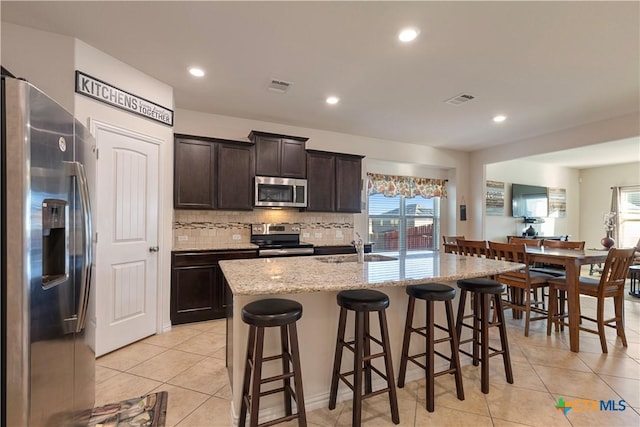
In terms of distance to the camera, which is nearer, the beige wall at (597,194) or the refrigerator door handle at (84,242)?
the refrigerator door handle at (84,242)

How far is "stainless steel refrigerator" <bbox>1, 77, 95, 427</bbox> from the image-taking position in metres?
1.12

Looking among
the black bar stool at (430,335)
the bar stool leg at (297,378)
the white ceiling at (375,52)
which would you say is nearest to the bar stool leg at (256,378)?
the bar stool leg at (297,378)

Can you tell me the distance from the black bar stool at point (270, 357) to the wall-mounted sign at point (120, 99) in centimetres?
237

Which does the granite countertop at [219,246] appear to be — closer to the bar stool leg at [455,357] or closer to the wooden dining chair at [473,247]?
the bar stool leg at [455,357]

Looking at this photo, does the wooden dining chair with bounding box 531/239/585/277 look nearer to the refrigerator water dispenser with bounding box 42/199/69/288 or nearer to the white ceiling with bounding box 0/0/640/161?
the white ceiling with bounding box 0/0/640/161

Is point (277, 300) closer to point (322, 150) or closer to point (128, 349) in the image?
point (128, 349)

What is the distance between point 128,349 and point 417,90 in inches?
158

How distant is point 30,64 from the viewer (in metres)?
2.35

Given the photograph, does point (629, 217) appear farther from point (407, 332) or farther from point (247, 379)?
point (247, 379)

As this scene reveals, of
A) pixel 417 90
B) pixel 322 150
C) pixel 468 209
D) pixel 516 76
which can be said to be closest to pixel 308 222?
pixel 322 150

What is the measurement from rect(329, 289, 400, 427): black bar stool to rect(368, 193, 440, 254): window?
12.4 ft

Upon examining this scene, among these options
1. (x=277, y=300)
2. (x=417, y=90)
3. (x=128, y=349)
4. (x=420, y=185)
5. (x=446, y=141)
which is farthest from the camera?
(x=420, y=185)

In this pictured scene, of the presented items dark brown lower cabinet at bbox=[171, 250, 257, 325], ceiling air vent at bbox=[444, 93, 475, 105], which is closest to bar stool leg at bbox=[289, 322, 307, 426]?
dark brown lower cabinet at bbox=[171, 250, 257, 325]

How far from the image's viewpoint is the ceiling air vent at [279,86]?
10.5ft
